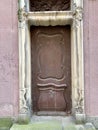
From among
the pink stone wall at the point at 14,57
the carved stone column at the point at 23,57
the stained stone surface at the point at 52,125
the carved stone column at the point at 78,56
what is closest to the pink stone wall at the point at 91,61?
the pink stone wall at the point at 14,57

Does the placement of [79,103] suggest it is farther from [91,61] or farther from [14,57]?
[14,57]

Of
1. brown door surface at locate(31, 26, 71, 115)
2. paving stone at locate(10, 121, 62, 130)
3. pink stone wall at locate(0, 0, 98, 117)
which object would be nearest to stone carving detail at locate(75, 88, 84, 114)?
pink stone wall at locate(0, 0, 98, 117)

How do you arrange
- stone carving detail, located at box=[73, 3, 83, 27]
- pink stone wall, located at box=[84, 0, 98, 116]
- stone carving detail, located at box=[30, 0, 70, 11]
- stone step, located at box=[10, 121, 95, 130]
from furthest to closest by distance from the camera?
1. stone carving detail, located at box=[30, 0, 70, 11]
2. pink stone wall, located at box=[84, 0, 98, 116]
3. stone carving detail, located at box=[73, 3, 83, 27]
4. stone step, located at box=[10, 121, 95, 130]

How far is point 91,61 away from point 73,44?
1.97 ft

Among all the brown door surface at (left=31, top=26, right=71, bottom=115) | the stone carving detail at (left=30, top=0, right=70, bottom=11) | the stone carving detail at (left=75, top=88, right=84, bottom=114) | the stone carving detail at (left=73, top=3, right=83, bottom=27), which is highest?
the stone carving detail at (left=30, top=0, right=70, bottom=11)

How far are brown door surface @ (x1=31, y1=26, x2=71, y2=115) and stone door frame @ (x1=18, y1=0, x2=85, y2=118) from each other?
452 millimetres

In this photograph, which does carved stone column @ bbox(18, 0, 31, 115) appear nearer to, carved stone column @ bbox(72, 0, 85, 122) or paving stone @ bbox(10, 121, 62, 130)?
paving stone @ bbox(10, 121, 62, 130)

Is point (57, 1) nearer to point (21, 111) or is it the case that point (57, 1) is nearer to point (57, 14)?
point (57, 14)

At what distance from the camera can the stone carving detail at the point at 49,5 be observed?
7.11 meters

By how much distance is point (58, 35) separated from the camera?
720 centimetres

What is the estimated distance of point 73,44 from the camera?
678 centimetres

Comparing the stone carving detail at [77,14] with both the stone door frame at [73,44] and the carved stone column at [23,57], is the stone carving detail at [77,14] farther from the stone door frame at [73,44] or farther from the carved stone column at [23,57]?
the carved stone column at [23,57]

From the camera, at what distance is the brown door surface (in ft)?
23.6

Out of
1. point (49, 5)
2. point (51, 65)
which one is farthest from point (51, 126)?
point (49, 5)
